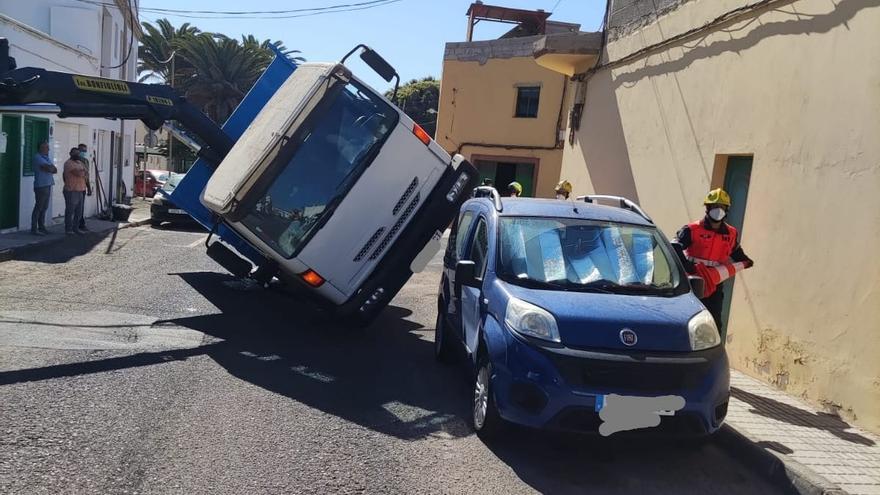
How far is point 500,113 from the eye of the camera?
23594 mm

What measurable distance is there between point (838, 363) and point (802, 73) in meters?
2.64

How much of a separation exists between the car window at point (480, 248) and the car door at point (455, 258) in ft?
0.78

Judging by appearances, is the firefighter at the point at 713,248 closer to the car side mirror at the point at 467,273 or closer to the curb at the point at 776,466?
the curb at the point at 776,466

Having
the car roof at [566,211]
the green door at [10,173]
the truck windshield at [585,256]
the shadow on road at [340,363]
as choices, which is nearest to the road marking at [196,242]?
the green door at [10,173]

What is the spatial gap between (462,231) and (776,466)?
347 centimetres

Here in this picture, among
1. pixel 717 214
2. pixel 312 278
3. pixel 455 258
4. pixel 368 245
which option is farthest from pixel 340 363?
pixel 717 214

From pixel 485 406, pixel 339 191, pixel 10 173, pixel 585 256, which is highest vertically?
pixel 339 191

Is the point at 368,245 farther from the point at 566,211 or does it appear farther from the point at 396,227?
the point at 566,211

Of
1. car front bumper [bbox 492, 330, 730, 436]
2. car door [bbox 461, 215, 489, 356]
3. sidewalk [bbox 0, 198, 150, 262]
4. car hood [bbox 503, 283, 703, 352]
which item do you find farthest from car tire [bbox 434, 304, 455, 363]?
sidewalk [bbox 0, 198, 150, 262]

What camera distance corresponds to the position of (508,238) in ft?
18.3

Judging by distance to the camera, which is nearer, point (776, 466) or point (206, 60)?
point (776, 466)

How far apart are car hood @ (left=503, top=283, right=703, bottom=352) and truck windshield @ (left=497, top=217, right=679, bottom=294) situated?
0.19 m

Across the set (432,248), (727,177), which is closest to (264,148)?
(432,248)

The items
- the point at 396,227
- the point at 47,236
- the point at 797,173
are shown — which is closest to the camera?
the point at 797,173
